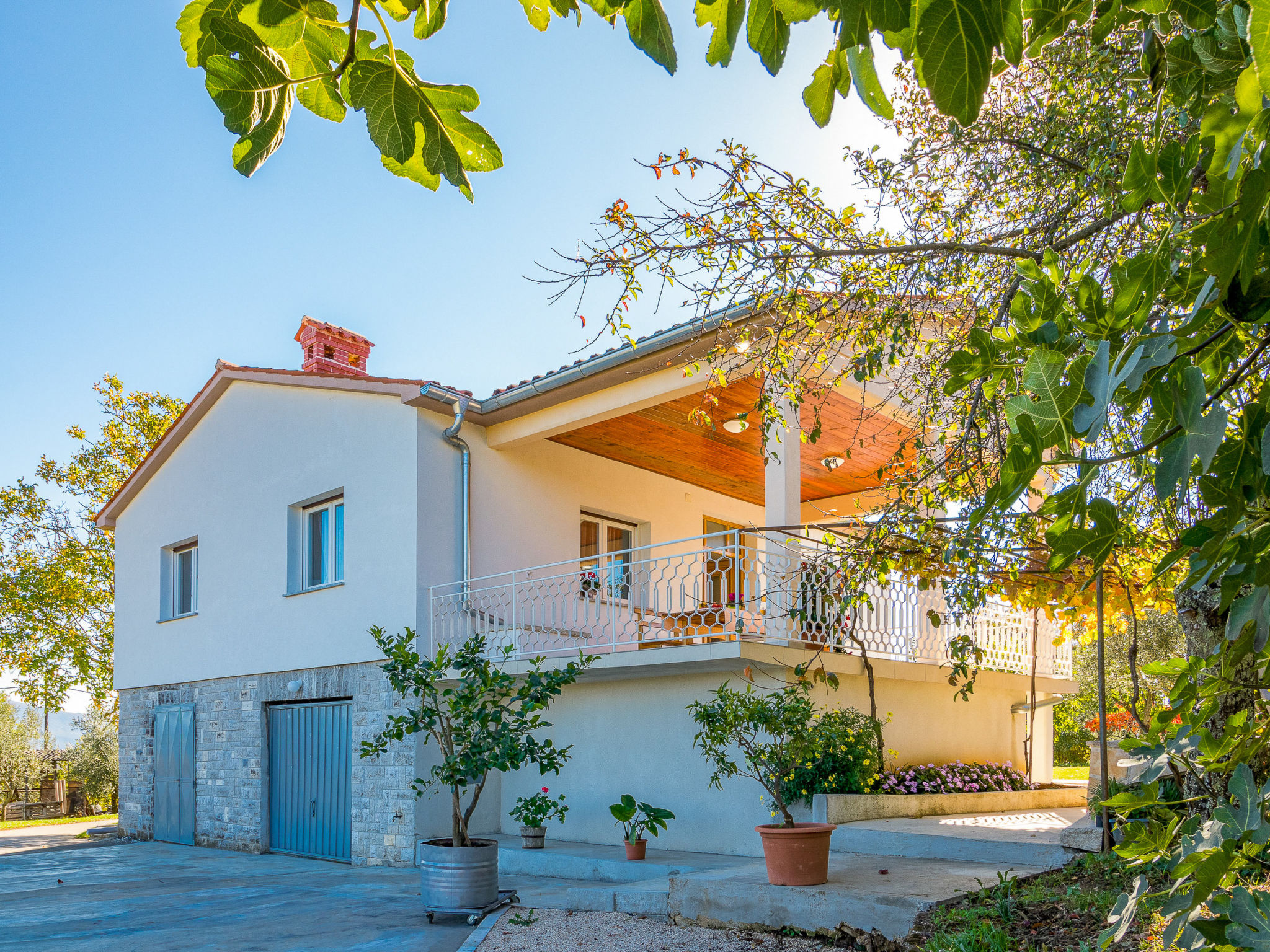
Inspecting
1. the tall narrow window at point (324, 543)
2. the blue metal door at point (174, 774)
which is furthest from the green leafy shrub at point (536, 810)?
the blue metal door at point (174, 774)

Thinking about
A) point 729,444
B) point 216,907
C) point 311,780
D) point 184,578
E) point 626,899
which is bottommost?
point 216,907

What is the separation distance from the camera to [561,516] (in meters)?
12.2

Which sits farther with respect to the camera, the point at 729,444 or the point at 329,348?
the point at 329,348

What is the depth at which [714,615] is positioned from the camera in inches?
338

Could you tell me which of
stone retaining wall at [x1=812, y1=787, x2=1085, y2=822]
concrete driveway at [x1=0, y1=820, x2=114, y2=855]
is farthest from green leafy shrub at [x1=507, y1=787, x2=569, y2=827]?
concrete driveway at [x1=0, y1=820, x2=114, y2=855]

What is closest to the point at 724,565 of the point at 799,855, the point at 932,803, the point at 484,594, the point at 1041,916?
the point at 484,594

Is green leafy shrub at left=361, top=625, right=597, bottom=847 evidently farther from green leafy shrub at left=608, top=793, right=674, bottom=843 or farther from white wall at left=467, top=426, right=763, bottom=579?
white wall at left=467, top=426, right=763, bottom=579

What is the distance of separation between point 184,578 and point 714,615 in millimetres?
9634

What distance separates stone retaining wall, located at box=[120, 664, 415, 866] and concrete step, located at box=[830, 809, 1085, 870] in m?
4.68

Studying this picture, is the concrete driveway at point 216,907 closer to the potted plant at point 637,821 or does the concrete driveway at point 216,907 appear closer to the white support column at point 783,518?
the potted plant at point 637,821

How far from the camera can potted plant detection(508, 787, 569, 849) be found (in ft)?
28.0

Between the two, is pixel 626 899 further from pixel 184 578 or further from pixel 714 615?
pixel 184 578

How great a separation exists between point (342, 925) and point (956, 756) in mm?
6304

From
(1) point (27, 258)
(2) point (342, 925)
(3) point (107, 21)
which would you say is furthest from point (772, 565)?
(1) point (27, 258)
